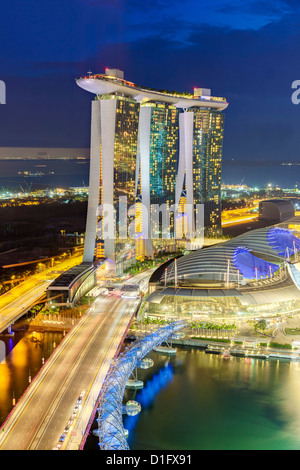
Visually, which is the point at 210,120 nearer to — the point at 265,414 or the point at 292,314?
the point at 292,314

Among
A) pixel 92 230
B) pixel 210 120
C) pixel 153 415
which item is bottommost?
pixel 153 415

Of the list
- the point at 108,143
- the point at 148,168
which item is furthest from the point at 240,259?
the point at 148,168

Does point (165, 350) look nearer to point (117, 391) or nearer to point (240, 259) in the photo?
point (117, 391)

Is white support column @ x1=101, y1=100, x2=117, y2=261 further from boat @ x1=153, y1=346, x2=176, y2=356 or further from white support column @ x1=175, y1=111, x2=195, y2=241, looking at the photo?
boat @ x1=153, y1=346, x2=176, y2=356

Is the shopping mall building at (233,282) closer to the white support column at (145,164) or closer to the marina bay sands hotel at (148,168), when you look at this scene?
the marina bay sands hotel at (148,168)
